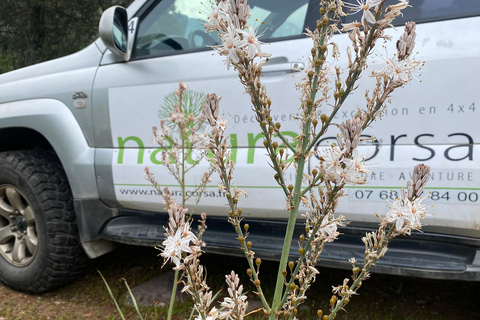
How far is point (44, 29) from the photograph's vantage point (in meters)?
11.7

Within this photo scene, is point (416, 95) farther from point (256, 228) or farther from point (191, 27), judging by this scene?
point (191, 27)

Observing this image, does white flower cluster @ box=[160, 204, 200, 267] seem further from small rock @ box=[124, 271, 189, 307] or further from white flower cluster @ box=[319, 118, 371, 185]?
small rock @ box=[124, 271, 189, 307]

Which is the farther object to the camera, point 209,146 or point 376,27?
point 209,146

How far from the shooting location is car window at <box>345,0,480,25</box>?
73.2 inches

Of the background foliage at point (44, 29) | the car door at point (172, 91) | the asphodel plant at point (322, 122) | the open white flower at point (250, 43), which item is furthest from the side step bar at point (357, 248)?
the background foliage at point (44, 29)

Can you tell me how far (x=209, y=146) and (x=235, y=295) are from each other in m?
0.29

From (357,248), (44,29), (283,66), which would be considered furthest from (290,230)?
(44,29)

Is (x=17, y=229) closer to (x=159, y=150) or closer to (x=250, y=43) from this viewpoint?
(x=159, y=150)

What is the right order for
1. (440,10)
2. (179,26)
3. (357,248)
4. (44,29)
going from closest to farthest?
(440,10) < (357,248) < (179,26) < (44,29)

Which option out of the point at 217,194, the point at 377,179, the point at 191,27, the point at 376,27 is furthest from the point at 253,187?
the point at 376,27

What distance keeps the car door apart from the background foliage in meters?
9.19

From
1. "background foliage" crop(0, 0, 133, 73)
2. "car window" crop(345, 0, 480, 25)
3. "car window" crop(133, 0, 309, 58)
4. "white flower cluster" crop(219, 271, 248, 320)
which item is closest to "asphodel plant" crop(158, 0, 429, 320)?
"white flower cluster" crop(219, 271, 248, 320)

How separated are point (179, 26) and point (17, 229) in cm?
183

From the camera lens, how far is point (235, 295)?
0.81m
